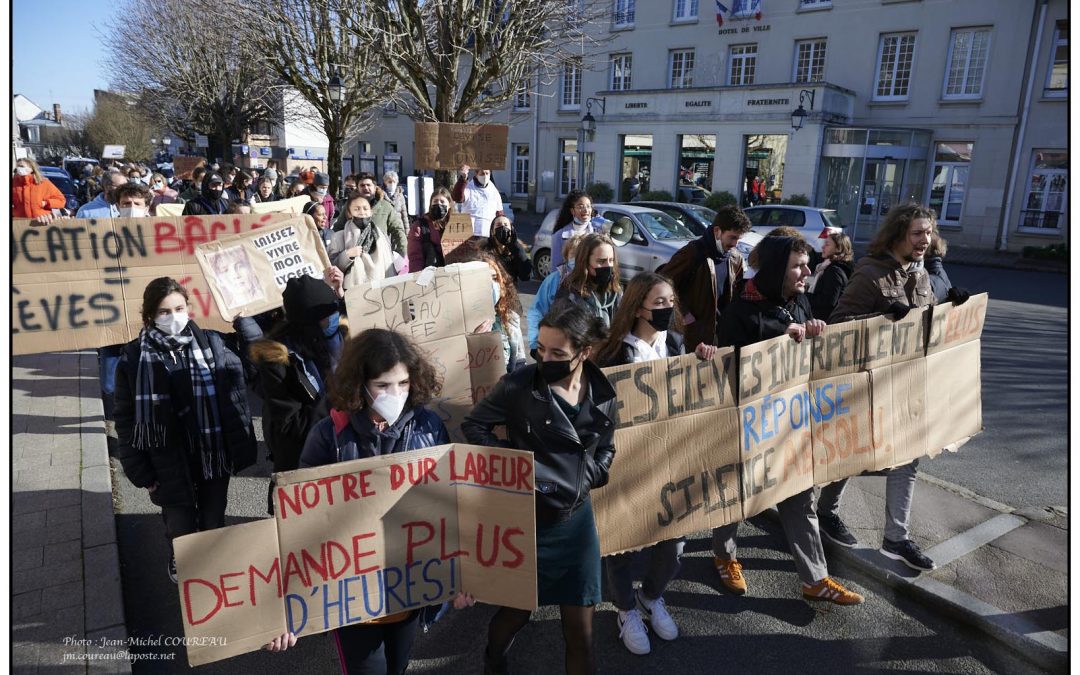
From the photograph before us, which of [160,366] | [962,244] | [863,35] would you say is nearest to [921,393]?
[160,366]

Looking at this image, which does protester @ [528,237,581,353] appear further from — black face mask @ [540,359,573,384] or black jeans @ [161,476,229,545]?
black jeans @ [161,476,229,545]

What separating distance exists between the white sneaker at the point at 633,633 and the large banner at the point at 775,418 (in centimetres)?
44

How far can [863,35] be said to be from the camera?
25.3 m

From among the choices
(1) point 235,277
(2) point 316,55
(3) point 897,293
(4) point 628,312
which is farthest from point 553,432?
(2) point 316,55

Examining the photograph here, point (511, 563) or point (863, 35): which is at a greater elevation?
point (863, 35)

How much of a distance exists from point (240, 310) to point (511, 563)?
8.77 feet

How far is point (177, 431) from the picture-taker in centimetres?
329

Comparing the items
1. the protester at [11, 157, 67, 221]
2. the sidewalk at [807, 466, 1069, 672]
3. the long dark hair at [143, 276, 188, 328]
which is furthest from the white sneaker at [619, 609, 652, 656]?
the protester at [11, 157, 67, 221]

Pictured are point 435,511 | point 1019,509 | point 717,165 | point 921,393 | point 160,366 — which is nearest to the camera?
point 435,511

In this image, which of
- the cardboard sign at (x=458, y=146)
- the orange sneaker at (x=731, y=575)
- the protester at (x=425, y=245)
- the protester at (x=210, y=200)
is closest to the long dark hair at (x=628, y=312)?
the orange sneaker at (x=731, y=575)

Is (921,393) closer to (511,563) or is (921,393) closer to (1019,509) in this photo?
(1019,509)

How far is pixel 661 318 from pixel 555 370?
84 centimetres

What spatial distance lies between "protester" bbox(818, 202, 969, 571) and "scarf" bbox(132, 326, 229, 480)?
133 inches

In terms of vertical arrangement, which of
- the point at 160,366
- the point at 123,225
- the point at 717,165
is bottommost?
the point at 160,366
